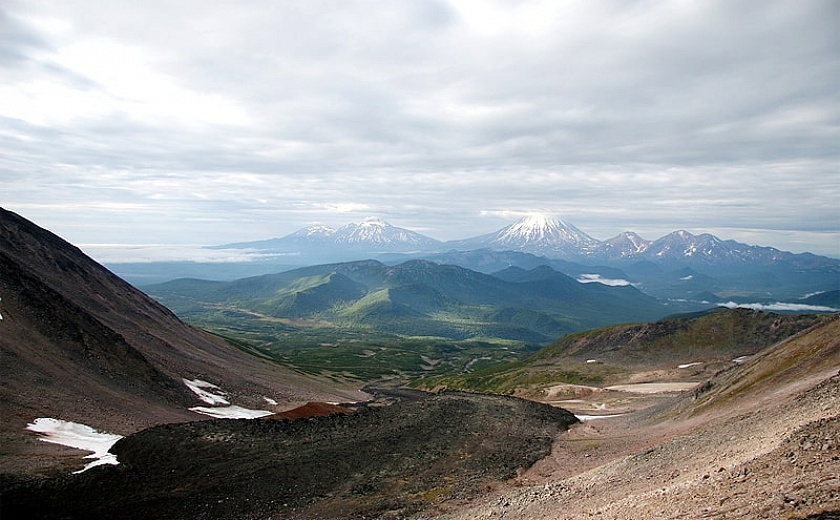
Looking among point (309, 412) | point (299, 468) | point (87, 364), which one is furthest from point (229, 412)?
point (299, 468)

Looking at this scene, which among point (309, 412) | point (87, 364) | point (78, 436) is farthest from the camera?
point (87, 364)

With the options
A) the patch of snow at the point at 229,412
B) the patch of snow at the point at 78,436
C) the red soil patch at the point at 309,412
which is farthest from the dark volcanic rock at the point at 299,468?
the patch of snow at the point at 229,412

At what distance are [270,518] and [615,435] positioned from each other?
32535mm

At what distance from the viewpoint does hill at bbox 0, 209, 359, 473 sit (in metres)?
46.9

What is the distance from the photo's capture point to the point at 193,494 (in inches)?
1262

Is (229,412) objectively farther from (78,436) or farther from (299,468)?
(299,468)

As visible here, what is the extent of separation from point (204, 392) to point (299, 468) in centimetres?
5068

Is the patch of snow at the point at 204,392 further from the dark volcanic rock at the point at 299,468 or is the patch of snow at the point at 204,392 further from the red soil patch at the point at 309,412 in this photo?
the dark volcanic rock at the point at 299,468

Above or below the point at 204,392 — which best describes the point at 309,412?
above

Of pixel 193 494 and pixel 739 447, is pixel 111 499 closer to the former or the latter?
pixel 193 494

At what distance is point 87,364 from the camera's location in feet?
210

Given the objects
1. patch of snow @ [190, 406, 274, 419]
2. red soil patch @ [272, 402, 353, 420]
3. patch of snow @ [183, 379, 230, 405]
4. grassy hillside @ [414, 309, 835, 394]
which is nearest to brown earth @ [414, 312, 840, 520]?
red soil patch @ [272, 402, 353, 420]

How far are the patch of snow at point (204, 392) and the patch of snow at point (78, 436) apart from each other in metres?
32.0

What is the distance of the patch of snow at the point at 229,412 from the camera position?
69631 mm
